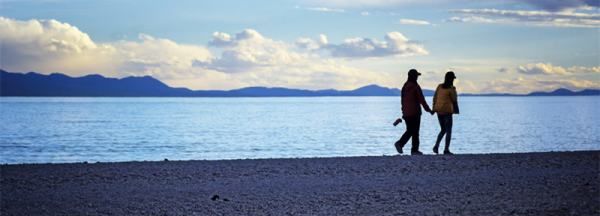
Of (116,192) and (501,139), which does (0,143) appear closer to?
(501,139)

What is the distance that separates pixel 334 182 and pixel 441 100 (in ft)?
20.4

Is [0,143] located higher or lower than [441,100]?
lower

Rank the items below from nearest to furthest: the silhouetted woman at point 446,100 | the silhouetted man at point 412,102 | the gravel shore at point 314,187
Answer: the gravel shore at point 314,187, the silhouetted woman at point 446,100, the silhouetted man at point 412,102

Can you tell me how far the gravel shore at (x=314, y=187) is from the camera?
399 inches

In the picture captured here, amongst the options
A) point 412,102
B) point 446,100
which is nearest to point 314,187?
point 412,102

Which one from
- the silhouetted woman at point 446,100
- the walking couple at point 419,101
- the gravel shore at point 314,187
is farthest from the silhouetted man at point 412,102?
the gravel shore at point 314,187

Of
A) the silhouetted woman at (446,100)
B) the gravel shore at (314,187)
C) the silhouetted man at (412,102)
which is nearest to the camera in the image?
the gravel shore at (314,187)

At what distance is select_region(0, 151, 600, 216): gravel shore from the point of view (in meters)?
10.1

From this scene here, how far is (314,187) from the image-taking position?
1205 centimetres

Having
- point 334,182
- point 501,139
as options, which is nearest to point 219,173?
point 334,182

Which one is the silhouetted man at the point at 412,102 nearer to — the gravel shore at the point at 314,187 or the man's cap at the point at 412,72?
the man's cap at the point at 412,72

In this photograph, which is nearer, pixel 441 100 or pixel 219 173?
pixel 219 173

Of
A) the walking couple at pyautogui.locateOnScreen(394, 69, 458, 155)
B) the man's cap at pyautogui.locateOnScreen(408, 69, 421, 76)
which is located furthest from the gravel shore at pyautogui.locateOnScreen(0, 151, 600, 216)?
the man's cap at pyautogui.locateOnScreen(408, 69, 421, 76)

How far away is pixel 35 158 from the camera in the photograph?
1359 inches
